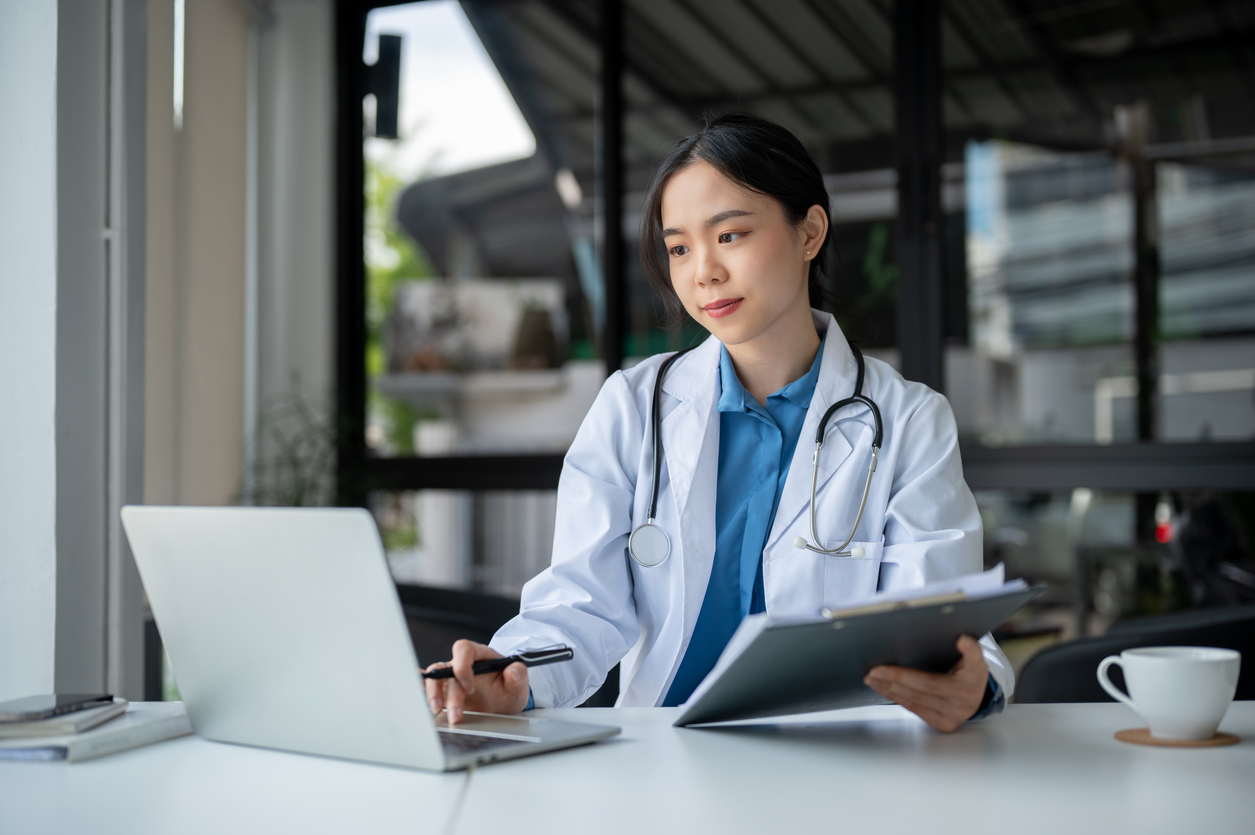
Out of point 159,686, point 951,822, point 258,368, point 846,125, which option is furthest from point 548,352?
point 951,822

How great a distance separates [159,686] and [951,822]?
2.10 meters

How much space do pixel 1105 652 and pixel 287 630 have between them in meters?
1.63

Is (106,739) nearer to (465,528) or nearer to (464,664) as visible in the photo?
(464,664)

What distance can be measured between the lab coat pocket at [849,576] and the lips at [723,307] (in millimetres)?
364

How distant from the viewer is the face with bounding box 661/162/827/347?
1472 millimetres

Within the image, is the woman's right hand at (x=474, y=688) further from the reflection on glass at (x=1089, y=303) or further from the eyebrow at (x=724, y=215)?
the reflection on glass at (x=1089, y=303)

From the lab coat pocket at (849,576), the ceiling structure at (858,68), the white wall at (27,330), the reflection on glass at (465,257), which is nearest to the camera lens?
the lab coat pocket at (849,576)

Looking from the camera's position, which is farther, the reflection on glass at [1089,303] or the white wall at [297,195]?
the white wall at [297,195]

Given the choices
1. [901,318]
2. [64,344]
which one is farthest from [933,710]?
[901,318]

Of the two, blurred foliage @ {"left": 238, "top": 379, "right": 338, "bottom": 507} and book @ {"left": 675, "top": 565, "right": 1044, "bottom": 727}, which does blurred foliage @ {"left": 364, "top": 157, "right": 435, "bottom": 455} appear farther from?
book @ {"left": 675, "top": 565, "right": 1044, "bottom": 727}

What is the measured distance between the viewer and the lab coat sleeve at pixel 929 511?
1312 millimetres

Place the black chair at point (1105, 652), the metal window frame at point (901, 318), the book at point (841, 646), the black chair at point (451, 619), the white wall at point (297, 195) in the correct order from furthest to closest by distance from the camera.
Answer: the white wall at point (297, 195) < the metal window frame at point (901, 318) < the black chair at point (451, 619) < the black chair at point (1105, 652) < the book at point (841, 646)

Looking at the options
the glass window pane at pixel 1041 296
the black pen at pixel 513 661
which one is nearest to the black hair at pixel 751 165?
the black pen at pixel 513 661

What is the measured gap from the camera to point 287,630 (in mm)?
892
